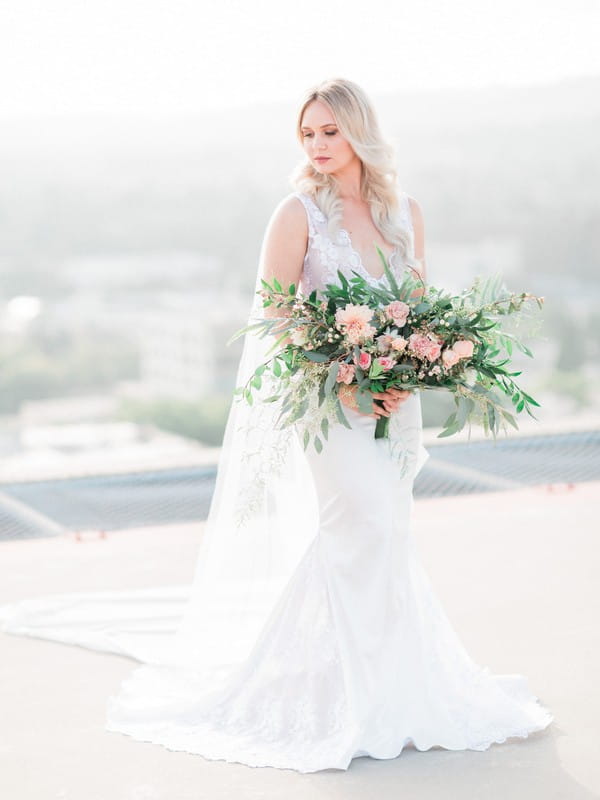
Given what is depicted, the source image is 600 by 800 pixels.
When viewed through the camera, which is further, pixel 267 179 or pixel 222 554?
pixel 267 179

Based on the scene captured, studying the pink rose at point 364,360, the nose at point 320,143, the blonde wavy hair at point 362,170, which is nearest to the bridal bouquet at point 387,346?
the pink rose at point 364,360

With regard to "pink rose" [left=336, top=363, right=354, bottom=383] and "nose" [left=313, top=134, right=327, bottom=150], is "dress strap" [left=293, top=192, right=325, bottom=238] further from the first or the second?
"pink rose" [left=336, top=363, right=354, bottom=383]

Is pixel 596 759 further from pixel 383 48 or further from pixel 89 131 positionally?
pixel 383 48

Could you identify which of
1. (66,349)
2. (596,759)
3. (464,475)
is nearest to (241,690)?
(596,759)

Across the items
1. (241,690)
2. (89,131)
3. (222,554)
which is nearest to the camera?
(241,690)

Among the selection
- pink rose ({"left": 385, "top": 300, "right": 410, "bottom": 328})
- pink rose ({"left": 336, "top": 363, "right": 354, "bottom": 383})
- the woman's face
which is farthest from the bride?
pink rose ({"left": 385, "top": 300, "right": 410, "bottom": 328})

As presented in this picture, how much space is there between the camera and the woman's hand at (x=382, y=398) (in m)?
2.96

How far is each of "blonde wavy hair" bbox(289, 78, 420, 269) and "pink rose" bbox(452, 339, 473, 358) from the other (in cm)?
48

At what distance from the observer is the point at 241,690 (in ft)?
10.2

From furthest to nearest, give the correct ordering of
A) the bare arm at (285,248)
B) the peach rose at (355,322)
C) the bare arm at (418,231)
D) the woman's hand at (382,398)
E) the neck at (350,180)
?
the bare arm at (418,231)
the neck at (350,180)
the bare arm at (285,248)
the woman's hand at (382,398)
the peach rose at (355,322)

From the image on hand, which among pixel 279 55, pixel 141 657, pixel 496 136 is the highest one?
pixel 279 55

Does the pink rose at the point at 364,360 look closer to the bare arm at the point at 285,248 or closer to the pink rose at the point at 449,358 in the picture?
the pink rose at the point at 449,358

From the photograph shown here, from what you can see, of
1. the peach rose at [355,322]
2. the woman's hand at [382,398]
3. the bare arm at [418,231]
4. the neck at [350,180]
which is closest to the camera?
the peach rose at [355,322]

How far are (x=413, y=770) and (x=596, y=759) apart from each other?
18.7 inches
